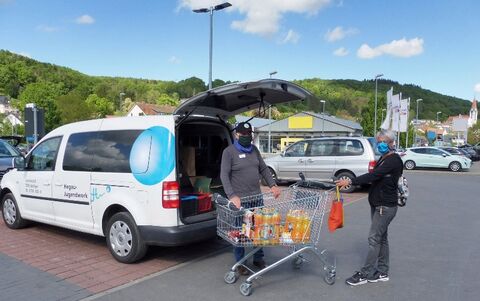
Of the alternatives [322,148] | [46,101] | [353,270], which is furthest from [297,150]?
[46,101]

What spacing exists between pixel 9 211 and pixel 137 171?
367 centimetres

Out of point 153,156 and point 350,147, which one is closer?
point 153,156

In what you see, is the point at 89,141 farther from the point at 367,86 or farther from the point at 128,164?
the point at 367,86

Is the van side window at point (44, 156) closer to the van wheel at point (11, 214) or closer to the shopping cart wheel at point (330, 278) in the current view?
the van wheel at point (11, 214)

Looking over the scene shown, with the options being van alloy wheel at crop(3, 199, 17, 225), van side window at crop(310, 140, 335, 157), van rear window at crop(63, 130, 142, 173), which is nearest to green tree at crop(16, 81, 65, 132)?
van side window at crop(310, 140, 335, 157)

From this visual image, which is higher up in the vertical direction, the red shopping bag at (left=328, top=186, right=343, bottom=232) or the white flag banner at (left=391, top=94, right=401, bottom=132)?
the white flag banner at (left=391, top=94, right=401, bottom=132)

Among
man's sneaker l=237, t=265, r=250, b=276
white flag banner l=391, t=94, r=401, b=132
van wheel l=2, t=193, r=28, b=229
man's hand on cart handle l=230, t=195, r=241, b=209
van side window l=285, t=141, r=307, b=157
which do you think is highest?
white flag banner l=391, t=94, r=401, b=132

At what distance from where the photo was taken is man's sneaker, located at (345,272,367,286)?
478cm

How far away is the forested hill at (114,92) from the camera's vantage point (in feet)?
234

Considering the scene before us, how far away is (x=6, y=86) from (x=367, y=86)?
90.2 meters

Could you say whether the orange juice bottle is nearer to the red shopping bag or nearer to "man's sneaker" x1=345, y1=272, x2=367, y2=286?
the red shopping bag

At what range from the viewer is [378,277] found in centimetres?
489

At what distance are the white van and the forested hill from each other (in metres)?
59.6

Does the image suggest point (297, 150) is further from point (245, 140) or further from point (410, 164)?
point (410, 164)
